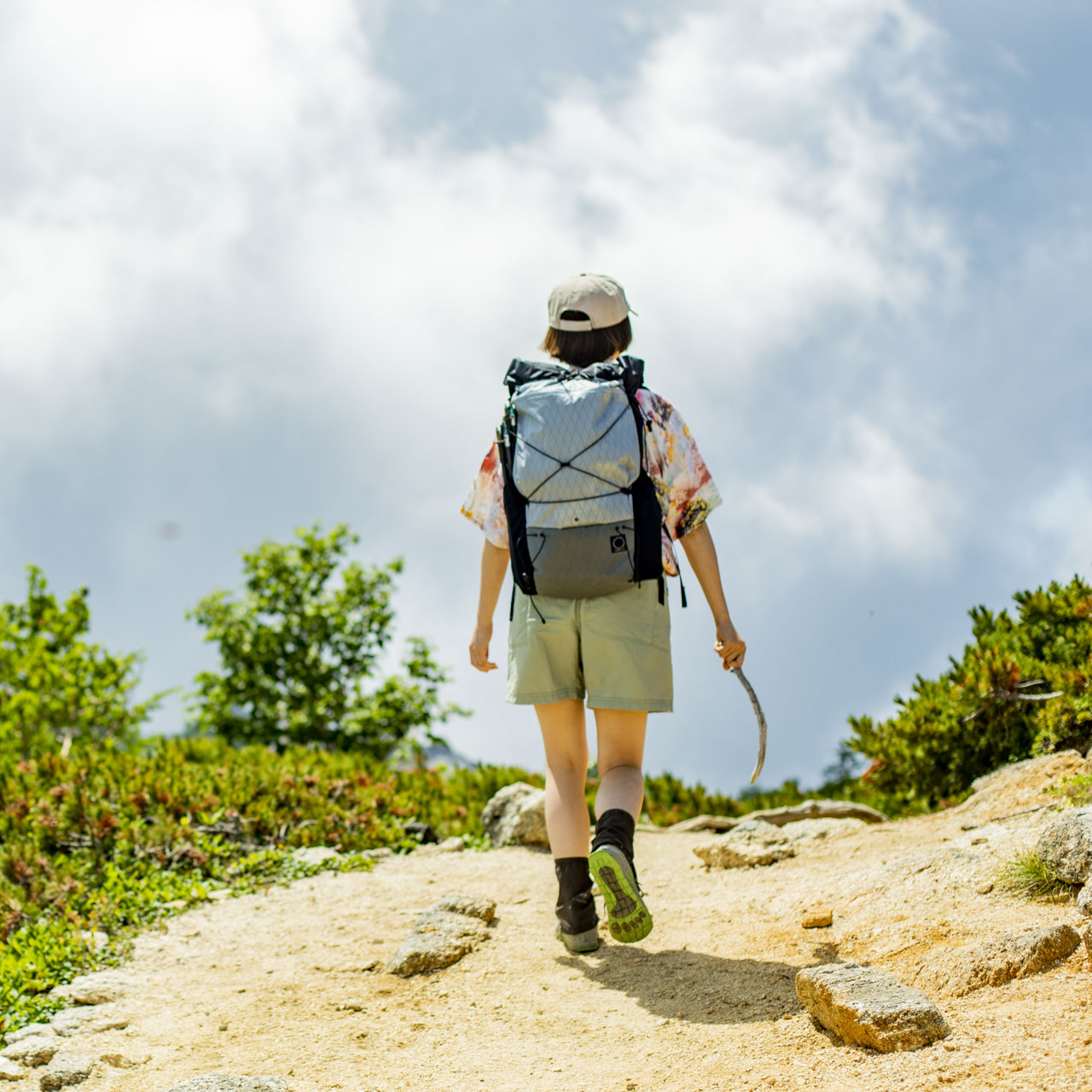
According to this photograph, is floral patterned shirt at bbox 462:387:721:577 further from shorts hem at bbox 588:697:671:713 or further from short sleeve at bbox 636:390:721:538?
shorts hem at bbox 588:697:671:713

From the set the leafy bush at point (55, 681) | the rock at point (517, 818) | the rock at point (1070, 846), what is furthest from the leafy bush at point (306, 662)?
the rock at point (1070, 846)

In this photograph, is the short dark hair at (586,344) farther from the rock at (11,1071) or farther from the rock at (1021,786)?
the rock at (11,1071)

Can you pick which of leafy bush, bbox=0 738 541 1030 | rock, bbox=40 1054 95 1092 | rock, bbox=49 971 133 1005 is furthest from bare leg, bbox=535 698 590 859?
leafy bush, bbox=0 738 541 1030

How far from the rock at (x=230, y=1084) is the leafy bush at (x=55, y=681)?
8169 mm

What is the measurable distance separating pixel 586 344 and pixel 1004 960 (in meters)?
2.69

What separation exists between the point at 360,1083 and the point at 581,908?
1181 millimetres

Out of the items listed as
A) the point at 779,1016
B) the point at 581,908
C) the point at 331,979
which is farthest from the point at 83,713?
the point at 779,1016

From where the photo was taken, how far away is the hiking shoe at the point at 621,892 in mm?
3629

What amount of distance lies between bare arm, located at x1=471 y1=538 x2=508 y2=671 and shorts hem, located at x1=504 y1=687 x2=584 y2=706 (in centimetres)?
42

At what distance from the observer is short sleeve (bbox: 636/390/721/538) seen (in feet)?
13.6

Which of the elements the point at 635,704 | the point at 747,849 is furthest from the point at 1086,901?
the point at 747,849

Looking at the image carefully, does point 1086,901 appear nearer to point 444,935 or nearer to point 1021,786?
point 1021,786

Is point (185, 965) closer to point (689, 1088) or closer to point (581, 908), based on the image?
point (581, 908)

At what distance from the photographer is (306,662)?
13.0 meters
